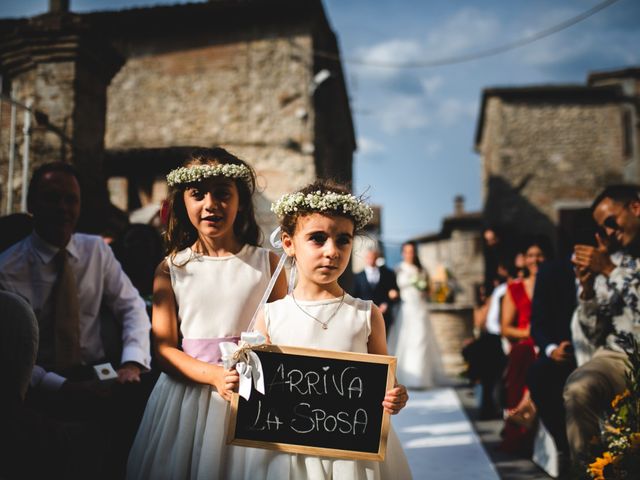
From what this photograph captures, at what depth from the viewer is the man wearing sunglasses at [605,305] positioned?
3.60m

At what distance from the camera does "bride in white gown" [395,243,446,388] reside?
9.43 m

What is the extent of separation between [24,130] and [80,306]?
384 centimetres

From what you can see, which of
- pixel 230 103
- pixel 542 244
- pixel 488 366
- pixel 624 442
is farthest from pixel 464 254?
pixel 624 442

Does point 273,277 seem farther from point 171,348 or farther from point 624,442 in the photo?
point 624,442

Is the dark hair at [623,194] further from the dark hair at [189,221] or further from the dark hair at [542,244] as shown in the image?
the dark hair at [189,221]

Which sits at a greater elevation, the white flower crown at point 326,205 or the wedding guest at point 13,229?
the white flower crown at point 326,205

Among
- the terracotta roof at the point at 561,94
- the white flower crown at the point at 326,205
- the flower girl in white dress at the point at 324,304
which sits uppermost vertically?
the terracotta roof at the point at 561,94

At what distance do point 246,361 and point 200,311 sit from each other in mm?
519

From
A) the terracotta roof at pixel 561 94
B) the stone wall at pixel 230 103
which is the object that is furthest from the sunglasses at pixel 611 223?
the terracotta roof at pixel 561 94

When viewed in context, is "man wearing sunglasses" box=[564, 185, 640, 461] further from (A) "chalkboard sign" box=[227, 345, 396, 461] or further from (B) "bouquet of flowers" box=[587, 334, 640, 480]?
(A) "chalkboard sign" box=[227, 345, 396, 461]

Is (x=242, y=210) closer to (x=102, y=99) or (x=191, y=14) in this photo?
(x=102, y=99)

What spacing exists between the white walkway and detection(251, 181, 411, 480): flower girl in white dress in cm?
240

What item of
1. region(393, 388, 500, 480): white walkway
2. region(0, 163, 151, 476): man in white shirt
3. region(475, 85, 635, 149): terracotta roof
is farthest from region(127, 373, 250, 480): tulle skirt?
region(475, 85, 635, 149): terracotta roof

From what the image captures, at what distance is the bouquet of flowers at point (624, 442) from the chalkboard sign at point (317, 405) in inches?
48.3
